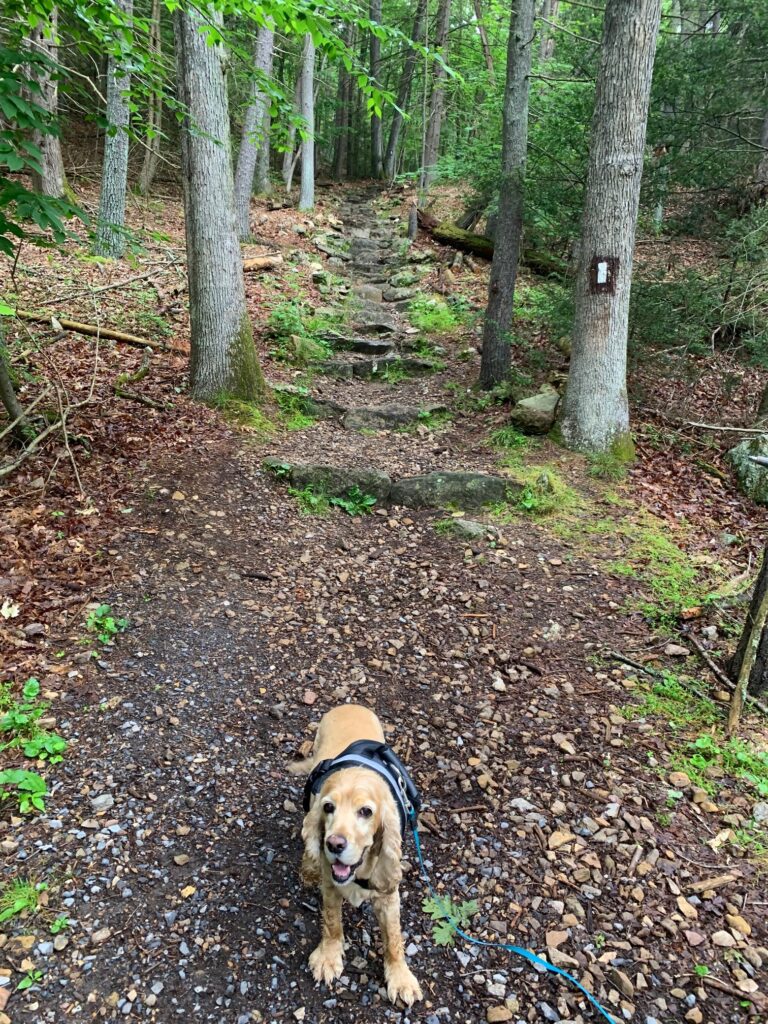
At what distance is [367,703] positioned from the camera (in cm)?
389

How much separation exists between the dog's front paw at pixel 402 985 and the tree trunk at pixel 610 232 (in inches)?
223

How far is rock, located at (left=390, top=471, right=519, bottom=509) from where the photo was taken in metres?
6.16

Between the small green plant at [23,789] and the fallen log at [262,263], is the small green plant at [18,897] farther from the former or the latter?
the fallen log at [262,263]

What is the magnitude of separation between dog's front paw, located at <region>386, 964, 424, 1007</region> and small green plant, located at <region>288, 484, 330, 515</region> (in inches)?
164

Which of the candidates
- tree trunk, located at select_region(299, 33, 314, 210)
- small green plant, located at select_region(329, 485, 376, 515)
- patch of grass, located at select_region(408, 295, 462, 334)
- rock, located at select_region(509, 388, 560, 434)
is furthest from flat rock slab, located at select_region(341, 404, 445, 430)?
tree trunk, located at select_region(299, 33, 314, 210)

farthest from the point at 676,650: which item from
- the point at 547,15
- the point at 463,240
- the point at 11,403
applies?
the point at 547,15

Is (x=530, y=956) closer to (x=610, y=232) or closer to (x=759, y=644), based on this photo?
(x=759, y=644)

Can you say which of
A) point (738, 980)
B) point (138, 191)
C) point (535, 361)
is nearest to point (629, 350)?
point (535, 361)

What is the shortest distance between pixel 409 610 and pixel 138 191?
16684 millimetres

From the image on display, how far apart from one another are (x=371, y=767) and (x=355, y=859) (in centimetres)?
34

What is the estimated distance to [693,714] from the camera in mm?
3645

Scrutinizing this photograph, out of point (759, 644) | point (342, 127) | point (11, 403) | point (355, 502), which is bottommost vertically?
point (759, 644)

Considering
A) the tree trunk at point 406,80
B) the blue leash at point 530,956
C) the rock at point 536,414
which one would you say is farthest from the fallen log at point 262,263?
the blue leash at point 530,956

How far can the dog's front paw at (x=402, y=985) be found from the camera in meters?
2.38
